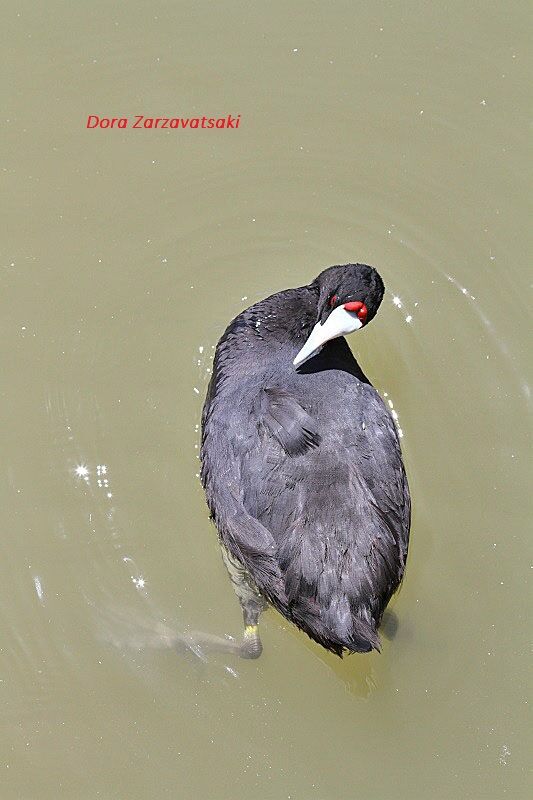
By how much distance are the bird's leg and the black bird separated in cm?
11

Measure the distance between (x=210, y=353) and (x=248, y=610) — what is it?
3.56 ft

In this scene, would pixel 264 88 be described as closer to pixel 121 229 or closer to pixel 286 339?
pixel 121 229

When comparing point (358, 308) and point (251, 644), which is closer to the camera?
point (358, 308)

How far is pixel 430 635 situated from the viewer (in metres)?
4.02

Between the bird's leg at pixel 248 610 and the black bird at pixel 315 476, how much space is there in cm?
11

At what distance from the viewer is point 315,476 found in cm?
341

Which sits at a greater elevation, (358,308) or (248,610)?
(358,308)

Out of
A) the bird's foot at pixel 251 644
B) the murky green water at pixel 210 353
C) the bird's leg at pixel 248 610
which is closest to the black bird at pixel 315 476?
the bird's leg at pixel 248 610

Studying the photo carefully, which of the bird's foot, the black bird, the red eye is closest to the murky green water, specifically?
the bird's foot

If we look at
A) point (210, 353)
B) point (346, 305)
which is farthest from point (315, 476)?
point (210, 353)

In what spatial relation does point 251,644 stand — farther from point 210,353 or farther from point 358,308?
point 358,308

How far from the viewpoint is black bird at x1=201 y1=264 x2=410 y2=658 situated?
3365 millimetres

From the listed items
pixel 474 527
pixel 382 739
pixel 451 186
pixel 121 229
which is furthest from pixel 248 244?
pixel 382 739

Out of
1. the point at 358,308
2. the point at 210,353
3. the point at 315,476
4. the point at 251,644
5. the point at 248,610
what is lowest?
the point at 251,644
